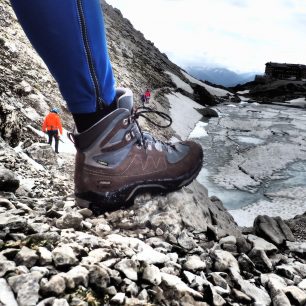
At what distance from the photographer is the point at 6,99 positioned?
4.25 meters

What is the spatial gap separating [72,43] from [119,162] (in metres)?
0.72

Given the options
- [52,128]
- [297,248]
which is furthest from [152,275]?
[52,128]

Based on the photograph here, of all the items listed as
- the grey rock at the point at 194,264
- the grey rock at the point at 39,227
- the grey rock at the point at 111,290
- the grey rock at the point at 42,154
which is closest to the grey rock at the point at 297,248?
the grey rock at the point at 194,264

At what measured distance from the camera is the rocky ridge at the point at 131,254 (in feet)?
4.20

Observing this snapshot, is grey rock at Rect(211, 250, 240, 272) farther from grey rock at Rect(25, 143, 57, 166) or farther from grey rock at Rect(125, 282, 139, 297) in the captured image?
grey rock at Rect(25, 143, 57, 166)

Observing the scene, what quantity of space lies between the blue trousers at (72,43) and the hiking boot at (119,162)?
205 millimetres

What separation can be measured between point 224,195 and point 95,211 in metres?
5.35

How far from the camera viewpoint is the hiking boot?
1.77m

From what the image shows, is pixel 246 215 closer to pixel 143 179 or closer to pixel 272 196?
pixel 272 196

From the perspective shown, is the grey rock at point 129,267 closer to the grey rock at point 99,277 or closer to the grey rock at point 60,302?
the grey rock at point 99,277

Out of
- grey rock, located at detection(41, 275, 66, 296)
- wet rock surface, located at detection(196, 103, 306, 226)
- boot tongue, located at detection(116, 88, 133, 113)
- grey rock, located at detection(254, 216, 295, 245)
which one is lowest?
wet rock surface, located at detection(196, 103, 306, 226)

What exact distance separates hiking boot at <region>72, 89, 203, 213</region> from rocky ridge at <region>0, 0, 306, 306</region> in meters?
0.15

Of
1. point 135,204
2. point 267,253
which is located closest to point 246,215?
point 267,253

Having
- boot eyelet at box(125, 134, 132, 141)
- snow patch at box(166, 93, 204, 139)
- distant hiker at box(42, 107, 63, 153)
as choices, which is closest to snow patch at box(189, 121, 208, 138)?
snow patch at box(166, 93, 204, 139)
